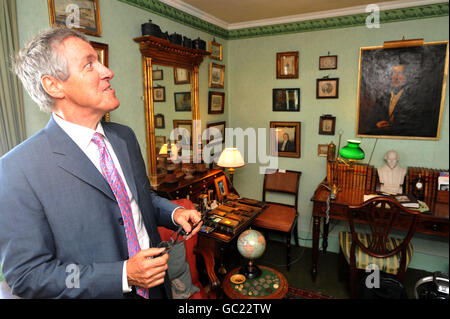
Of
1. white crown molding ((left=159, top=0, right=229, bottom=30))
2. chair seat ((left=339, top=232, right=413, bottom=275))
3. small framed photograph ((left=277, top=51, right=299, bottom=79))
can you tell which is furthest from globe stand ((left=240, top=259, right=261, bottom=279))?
white crown molding ((left=159, top=0, right=229, bottom=30))

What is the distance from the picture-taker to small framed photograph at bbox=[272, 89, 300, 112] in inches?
135

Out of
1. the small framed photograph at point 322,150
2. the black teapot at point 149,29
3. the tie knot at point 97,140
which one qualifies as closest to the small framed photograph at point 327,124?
the small framed photograph at point 322,150

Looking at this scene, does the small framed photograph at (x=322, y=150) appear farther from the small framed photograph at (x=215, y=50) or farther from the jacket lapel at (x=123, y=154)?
the jacket lapel at (x=123, y=154)

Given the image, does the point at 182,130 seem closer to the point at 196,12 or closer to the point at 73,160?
the point at 196,12

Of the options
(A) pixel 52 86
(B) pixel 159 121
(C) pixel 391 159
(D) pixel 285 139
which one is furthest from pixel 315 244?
(A) pixel 52 86

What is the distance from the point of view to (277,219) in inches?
125

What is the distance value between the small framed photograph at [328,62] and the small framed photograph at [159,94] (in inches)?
75.3

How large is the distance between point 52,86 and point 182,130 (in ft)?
6.34

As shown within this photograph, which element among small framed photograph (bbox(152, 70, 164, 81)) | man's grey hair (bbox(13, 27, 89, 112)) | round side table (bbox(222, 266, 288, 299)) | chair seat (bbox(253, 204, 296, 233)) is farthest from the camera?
chair seat (bbox(253, 204, 296, 233))

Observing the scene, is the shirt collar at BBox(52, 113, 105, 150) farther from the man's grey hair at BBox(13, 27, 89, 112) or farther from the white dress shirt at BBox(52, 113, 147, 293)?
the man's grey hair at BBox(13, 27, 89, 112)

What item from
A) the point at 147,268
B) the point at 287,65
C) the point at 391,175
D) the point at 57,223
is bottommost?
the point at 391,175

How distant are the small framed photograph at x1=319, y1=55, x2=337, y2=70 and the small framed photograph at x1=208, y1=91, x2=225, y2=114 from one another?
1.29 metres

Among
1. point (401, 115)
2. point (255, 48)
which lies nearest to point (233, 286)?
point (401, 115)
